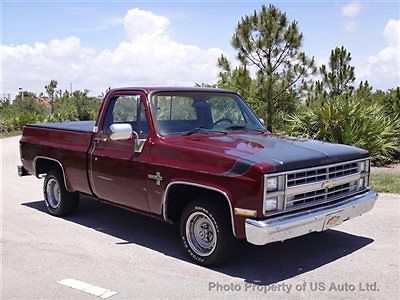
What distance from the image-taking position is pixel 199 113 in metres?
6.20

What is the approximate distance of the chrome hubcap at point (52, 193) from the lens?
7500 millimetres

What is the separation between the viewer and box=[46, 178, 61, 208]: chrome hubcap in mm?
7500

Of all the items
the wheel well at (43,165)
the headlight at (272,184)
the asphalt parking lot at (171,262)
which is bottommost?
the asphalt parking lot at (171,262)

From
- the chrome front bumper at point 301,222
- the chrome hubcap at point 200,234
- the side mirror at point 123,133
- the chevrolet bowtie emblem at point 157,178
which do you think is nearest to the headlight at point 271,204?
the chrome front bumper at point 301,222

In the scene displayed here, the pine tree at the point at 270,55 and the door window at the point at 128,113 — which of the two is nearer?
the door window at the point at 128,113

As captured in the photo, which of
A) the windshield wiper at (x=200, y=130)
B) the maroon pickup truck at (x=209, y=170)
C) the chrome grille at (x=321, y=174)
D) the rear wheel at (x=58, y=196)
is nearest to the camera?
the maroon pickup truck at (x=209, y=170)

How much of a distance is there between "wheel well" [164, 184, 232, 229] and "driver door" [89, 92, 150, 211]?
0.35 metres

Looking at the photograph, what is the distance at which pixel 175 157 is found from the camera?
5277 millimetres

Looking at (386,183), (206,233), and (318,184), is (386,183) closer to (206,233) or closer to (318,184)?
(318,184)

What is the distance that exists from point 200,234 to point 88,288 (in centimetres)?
129

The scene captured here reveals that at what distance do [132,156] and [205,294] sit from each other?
2.03m

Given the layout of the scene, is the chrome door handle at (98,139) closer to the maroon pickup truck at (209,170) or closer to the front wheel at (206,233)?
the maroon pickup truck at (209,170)

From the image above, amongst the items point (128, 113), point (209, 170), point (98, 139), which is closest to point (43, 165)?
point (98, 139)

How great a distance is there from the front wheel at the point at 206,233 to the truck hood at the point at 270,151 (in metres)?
0.54
